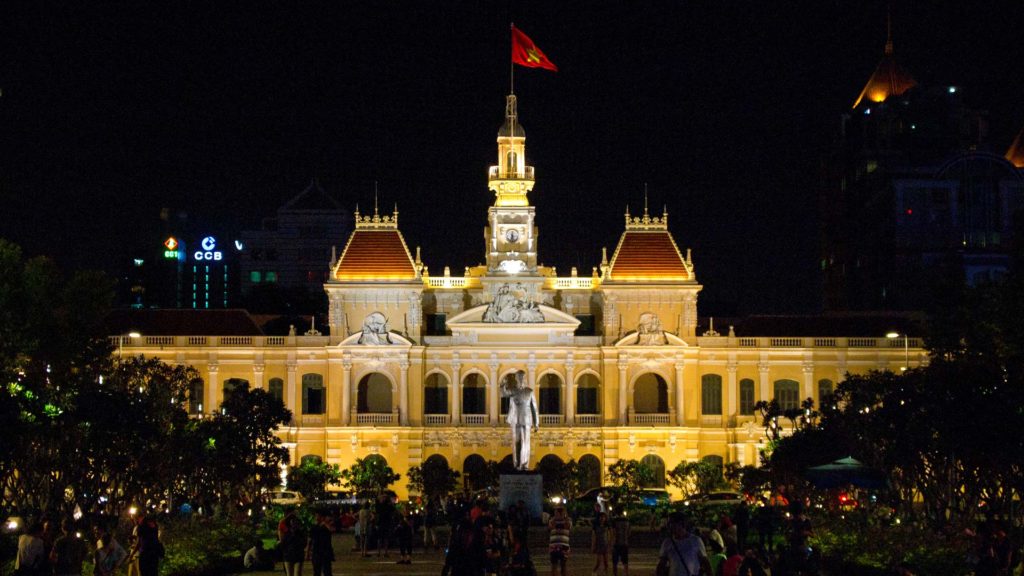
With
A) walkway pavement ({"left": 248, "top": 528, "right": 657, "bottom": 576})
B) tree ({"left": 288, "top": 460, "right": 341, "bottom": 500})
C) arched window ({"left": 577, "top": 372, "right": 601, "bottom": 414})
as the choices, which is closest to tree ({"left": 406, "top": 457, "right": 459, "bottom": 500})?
tree ({"left": 288, "top": 460, "right": 341, "bottom": 500})

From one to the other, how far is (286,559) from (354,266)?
215ft

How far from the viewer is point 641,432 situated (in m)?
105

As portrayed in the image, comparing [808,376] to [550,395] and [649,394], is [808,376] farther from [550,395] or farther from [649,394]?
[550,395]

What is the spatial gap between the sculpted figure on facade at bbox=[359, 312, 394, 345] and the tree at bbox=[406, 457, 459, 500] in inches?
282

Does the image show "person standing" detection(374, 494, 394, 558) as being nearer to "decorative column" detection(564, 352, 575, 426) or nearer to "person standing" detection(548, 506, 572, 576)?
"person standing" detection(548, 506, 572, 576)

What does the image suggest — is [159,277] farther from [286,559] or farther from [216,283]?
[286,559]

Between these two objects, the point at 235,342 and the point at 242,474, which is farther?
the point at 235,342

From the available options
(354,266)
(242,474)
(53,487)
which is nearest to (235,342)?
(354,266)

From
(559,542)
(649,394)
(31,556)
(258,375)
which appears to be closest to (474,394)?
(649,394)

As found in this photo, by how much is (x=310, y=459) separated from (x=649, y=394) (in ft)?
67.1

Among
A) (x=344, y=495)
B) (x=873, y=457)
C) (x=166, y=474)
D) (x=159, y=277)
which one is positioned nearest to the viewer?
(x=166, y=474)

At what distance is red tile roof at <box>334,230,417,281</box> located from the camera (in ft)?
348

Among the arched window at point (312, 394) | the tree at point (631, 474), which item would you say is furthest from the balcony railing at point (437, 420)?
the tree at point (631, 474)

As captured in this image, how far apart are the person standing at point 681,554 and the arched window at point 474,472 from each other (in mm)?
66107
